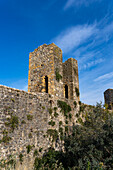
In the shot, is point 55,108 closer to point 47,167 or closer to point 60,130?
point 60,130

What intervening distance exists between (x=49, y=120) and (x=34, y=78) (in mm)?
5013

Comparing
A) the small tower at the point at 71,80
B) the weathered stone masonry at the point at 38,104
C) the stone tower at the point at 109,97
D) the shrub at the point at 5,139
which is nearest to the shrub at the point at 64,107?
the weathered stone masonry at the point at 38,104

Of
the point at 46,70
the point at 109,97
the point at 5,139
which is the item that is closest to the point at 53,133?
the point at 5,139

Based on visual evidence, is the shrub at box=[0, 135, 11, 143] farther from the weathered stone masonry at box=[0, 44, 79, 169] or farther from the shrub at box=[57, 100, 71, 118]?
the shrub at box=[57, 100, 71, 118]

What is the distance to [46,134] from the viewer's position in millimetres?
11062

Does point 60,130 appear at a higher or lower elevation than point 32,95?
lower

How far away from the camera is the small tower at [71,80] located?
1512 cm

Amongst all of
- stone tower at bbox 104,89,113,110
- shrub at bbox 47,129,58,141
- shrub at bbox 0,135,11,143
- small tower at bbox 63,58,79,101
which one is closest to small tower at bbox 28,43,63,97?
small tower at bbox 63,58,79,101

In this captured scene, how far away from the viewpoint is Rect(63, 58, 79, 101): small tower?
15117mm

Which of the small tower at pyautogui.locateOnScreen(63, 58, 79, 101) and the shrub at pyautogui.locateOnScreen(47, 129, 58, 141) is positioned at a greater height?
the small tower at pyautogui.locateOnScreen(63, 58, 79, 101)

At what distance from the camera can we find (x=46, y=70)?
45.9ft

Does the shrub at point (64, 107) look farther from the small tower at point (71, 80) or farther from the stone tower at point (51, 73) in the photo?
the small tower at point (71, 80)

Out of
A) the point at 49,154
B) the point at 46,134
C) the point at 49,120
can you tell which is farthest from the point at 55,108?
the point at 49,154

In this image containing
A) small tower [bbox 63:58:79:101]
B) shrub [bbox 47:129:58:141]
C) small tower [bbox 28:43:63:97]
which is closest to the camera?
shrub [bbox 47:129:58:141]
